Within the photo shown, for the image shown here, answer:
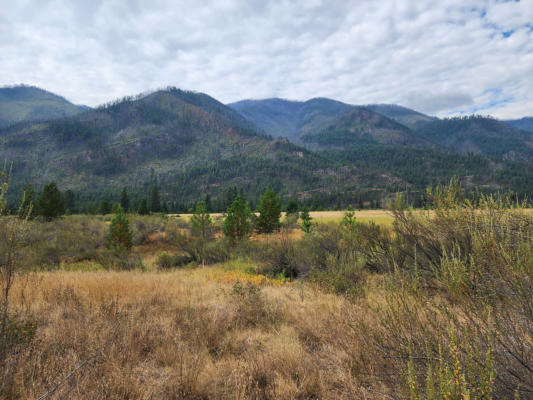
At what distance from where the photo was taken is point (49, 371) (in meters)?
2.65

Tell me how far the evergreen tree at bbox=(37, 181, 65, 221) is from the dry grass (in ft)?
97.4

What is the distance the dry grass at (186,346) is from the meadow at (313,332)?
0.06ft

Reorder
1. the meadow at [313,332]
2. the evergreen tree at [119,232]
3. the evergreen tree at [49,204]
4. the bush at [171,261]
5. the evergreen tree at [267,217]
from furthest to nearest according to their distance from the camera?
the evergreen tree at [267,217], the evergreen tree at [49,204], the evergreen tree at [119,232], the bush at [171,261], the meadow at [313,332]

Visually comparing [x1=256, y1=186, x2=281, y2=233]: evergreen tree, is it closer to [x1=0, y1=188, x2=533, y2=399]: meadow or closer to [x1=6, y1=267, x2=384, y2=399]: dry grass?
[x1=0, y1=188, x2=533, y2=399]: meadow

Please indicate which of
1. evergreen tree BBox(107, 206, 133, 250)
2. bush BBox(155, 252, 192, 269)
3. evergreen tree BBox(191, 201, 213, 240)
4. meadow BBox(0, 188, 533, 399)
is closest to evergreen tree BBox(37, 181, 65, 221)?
evergreen tree BBox(107, 206, 133, 250)

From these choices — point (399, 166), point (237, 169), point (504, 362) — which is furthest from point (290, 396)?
point (399, 166)

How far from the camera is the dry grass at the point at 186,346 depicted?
8.57 feet

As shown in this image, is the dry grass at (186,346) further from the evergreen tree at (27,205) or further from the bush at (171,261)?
the bush at (171,261)

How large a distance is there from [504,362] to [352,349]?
4.57ft

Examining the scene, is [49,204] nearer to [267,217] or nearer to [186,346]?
[267,217]

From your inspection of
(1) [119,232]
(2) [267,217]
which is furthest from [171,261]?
(2) [267,217]

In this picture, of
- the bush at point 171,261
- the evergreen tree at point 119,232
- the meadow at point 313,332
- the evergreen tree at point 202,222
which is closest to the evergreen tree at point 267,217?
the evergreen tree at point 202,222

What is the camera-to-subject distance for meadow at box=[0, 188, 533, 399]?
2.12 meters

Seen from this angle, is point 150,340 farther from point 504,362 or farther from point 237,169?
point 237,169
